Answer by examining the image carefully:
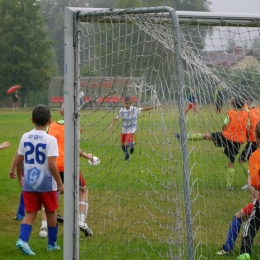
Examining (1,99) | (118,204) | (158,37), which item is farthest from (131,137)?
(1,99)

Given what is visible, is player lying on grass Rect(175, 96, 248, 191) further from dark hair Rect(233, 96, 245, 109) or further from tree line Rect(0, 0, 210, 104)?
tree line Rect(0, 0, 210, 104)

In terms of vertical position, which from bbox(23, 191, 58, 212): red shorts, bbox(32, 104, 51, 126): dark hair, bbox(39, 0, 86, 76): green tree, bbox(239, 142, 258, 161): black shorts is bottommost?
bbox(23, 191, 58, 212): red shorts

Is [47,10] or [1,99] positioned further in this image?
[47,10]

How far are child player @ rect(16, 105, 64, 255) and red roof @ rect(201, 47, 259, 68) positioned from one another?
189cm

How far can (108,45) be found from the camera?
6.04 m

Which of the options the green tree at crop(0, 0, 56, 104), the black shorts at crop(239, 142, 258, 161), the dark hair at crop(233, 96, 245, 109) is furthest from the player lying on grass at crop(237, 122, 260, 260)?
the green tree at crop(0, 0, 56, 104)

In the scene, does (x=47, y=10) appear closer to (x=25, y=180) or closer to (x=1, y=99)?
(x=1, y=99)

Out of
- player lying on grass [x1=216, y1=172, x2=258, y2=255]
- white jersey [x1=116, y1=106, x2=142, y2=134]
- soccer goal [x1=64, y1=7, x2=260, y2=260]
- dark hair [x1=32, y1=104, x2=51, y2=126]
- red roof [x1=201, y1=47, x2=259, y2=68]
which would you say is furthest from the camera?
dark hair [x1=32, y1=104, x2=51, y2=126]

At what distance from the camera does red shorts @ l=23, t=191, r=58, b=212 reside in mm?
7047

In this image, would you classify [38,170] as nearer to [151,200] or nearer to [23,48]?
[151,200]

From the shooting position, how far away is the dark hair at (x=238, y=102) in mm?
6238

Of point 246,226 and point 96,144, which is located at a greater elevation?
point 96,144

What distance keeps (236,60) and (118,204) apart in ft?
10.3

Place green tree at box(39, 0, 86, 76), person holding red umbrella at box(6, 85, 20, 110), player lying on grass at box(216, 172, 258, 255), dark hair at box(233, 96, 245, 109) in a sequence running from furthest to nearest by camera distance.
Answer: green tree at box(39, 0, 86, 76) → person holding red umbrella at box(6, 85, 20, 110) → player lying on grass at box(216, 172, 258, 255) → dark hair at box(233, 96, 245, 109)
